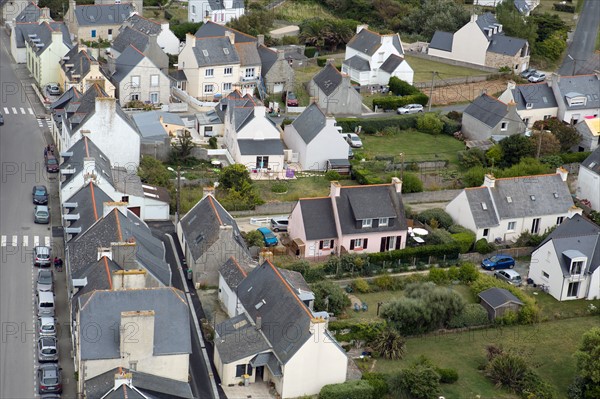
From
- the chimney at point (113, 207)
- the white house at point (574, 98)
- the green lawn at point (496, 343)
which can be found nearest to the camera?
the green lawn at point (496, 343)

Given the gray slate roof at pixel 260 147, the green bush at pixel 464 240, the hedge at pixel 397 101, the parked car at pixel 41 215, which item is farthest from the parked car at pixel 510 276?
the hedge at pixel 397 101

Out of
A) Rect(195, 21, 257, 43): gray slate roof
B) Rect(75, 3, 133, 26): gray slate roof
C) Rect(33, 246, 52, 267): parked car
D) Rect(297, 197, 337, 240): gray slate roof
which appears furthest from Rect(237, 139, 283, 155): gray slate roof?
Rect(75, 3, 133, 26): gray slate roof

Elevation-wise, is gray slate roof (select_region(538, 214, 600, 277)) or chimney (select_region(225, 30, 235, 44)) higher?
chimney (select_region(225, 30, 235, 44))

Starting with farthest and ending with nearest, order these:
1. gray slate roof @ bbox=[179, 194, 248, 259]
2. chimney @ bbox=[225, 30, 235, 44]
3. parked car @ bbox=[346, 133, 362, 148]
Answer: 1. chimney @ bbox=[225, 30, 235, 44]
2. parked car @ bbox=[346, 133, 362, 148]
3. gray slate roof @ bbox=[179, 194, 248, 259]

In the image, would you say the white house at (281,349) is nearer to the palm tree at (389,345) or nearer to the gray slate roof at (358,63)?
the palm tree at (389,345)

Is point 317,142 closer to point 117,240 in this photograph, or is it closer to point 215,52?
point 215,52

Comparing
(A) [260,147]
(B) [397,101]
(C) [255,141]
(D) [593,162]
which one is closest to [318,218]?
(A) [260,147]

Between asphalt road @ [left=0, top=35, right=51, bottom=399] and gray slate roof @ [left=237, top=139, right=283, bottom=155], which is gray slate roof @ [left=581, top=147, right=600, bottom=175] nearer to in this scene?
gray slate roof @ [left=237, top=139, right=283, bottom=155]
